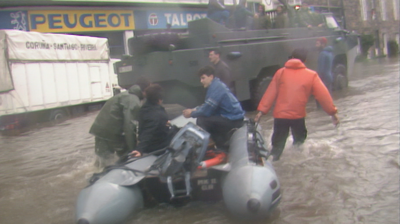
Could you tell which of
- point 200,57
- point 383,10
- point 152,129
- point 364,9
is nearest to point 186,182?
point 152,129

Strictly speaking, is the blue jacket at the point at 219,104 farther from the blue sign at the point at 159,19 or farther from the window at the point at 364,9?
the window at the point at 364,9

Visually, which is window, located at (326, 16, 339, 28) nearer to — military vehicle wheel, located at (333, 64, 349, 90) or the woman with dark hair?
military vehicle wheel, located at (333, 64, 349, 90)

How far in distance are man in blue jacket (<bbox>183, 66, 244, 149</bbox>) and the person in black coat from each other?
18.5 inches

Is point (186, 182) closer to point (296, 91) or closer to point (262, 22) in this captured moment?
point (296, 91)

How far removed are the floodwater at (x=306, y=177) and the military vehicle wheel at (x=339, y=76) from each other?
2.79 metres

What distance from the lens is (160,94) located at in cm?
471

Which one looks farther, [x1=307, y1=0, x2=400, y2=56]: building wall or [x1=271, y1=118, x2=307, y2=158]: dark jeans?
[x1=307, y1=0, x2=400, y2=56]: building wall

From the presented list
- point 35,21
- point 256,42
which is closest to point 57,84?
point 35,21

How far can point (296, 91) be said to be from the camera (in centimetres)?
526

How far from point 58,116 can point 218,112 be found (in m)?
10.5

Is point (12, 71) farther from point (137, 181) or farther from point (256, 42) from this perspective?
point (137, 181)

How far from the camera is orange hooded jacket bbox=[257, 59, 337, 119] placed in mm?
5223

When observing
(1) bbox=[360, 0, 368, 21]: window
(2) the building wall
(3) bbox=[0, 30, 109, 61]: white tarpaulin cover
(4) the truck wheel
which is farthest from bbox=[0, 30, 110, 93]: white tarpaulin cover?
(1) bbox=[360, 0, 368, 21]: window

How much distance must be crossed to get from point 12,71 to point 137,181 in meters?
9.90
